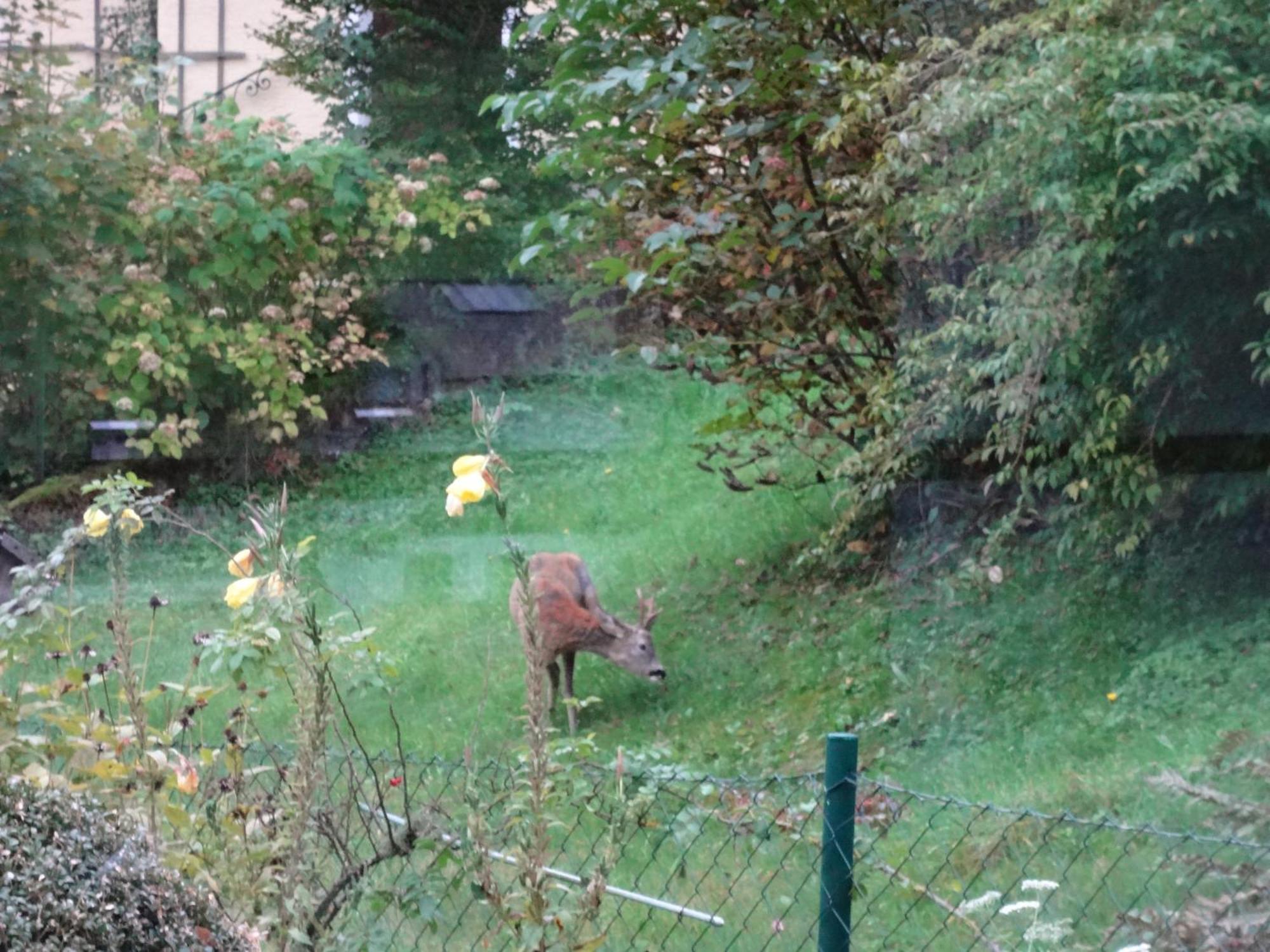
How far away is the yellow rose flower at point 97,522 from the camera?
7.98 ft

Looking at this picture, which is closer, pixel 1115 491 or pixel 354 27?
pixel 1115 491

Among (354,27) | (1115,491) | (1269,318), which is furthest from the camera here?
(354,27)

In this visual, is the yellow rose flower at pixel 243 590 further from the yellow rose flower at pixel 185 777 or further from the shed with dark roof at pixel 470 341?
the shed with dark roof at pixel 470 341

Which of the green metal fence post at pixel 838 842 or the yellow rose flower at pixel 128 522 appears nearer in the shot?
the green metal fence post at pixel 838 842

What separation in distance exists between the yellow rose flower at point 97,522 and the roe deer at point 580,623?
2.63 meters

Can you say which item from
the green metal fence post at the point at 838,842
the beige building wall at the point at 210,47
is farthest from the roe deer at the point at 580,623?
the green metal fence post at the point at 838,842

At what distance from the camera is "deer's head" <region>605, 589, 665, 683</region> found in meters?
5.08

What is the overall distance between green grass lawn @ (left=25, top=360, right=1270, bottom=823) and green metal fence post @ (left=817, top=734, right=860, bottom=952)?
3.48 feet

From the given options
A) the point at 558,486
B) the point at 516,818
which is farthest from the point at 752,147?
the point at 516,818

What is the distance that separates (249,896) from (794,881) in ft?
5.07

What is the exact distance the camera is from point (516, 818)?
182cm

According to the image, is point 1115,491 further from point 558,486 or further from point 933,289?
point 558,486

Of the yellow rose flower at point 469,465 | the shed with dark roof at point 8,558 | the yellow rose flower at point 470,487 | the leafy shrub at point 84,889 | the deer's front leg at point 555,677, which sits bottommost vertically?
the deer's front leg at point 555,677

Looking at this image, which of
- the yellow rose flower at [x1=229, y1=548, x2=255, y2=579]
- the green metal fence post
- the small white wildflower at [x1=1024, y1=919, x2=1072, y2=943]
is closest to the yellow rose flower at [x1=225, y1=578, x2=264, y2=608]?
the yellow rose flower at [x1=229, y1=548, x2=255, y2=579]
